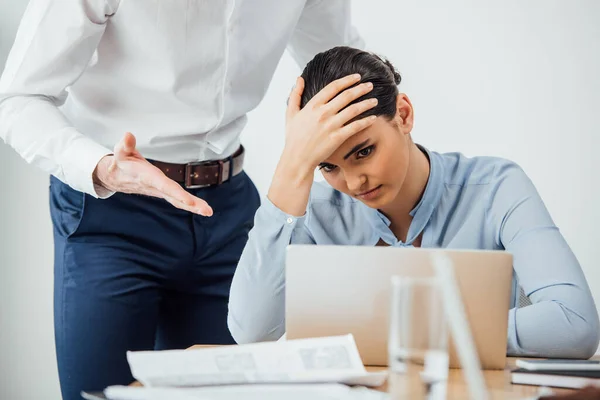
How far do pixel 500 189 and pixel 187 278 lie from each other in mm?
698

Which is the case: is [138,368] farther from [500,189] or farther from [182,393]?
[500,189]

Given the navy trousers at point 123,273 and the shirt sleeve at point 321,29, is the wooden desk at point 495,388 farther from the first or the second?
the shirt sleeve at point 321,29

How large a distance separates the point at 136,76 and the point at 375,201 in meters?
0.58

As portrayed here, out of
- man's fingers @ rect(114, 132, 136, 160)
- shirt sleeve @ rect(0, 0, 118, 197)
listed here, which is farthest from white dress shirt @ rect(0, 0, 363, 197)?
man's fingers @ rect(114, 132, 136, 160)

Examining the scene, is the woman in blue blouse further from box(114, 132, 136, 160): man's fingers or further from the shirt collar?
box(114, 132, 136, 160): man's fingers

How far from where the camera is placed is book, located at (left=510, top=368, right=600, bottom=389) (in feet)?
3.37

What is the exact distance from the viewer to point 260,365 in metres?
1.00

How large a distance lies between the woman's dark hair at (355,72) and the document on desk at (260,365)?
681 mm

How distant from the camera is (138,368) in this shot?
0.99 meters

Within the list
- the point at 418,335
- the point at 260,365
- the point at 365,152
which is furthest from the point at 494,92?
the point at 418,335

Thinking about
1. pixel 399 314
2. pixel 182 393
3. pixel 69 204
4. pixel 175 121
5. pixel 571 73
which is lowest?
pixel 182 393

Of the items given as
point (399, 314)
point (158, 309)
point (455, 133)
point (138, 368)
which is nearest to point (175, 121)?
point (158, 309)

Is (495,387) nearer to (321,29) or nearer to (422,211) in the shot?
(422,211)

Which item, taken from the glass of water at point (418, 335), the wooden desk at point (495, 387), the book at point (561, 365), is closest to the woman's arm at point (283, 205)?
the wooden desk at point (495, 387)
